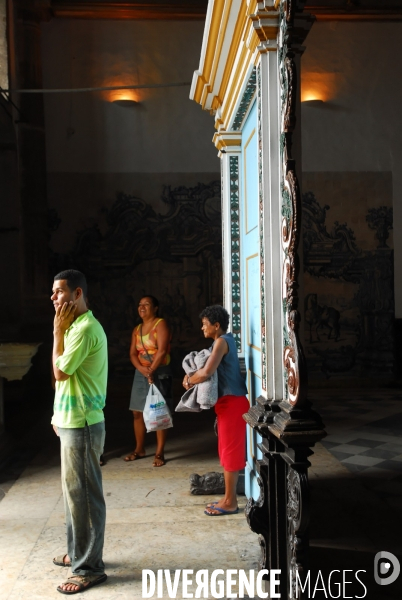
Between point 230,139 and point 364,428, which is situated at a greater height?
point 230,139

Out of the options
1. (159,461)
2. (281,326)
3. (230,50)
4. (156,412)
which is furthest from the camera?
(159,461)

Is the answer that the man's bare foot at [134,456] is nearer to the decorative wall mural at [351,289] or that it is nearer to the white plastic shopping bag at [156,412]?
the white plastic shopping bag at [156,412]

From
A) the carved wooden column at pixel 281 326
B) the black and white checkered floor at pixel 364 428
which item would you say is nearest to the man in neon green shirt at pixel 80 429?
the carved wooden column at pixel 281 326

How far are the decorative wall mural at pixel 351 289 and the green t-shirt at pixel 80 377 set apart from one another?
8.68 m

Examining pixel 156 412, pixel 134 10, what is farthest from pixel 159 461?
pixel 134 10

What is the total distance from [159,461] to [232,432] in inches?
73.4

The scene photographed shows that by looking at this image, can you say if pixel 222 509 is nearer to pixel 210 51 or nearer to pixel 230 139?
pixel 230 139

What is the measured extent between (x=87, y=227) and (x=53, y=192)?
2.94 ft

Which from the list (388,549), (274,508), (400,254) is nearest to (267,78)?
(274,508)

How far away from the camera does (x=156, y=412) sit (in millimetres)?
→ 6285

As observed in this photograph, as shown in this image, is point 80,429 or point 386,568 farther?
point 386,568

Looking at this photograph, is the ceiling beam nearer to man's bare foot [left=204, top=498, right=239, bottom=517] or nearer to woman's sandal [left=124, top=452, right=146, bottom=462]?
woman's sandal [left=124, top=452, right=146, bottom=462]

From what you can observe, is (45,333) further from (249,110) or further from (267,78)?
(267,78)

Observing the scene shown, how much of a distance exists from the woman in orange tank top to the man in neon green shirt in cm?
274
